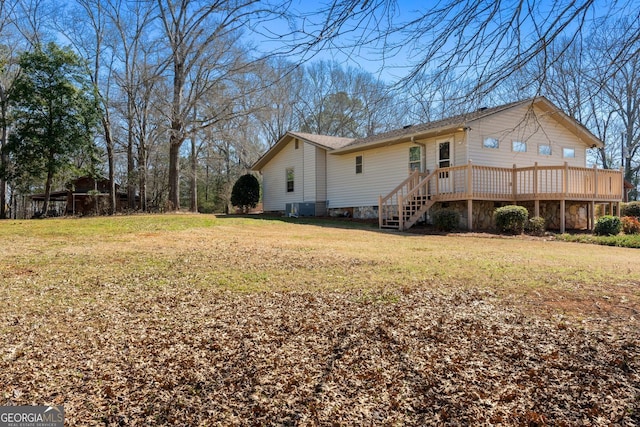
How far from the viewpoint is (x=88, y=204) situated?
29031 millimetres

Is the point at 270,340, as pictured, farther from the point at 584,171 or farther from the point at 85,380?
the point at 584,171

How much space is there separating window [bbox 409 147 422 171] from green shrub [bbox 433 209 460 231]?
3075 millimetres

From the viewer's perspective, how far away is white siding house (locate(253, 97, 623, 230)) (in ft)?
43.7

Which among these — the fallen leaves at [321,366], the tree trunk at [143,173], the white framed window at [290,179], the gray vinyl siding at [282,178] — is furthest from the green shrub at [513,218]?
the tree trunk at [143,173]

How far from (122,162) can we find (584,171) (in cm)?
2927

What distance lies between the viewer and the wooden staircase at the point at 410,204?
1358cm

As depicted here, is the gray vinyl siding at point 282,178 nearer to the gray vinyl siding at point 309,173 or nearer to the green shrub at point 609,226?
the gray vinyl siding at point 309,173

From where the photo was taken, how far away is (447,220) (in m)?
12.8

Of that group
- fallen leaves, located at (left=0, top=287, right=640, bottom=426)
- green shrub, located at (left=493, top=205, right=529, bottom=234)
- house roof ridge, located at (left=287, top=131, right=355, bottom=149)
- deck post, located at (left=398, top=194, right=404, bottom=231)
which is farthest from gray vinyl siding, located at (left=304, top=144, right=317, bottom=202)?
fallen leaves, located at (left=0, top=287, right=640, bottom=426)

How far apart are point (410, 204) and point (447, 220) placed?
160 centimetres

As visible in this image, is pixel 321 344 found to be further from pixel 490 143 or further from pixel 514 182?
pixel 490 143

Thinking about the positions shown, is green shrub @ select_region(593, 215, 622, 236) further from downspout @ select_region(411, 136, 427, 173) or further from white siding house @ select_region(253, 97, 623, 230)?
→ downspout @ select_region(411, 136, 427, 173)

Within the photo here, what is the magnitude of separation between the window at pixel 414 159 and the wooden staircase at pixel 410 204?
2.69 ft

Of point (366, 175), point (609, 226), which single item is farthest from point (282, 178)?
point (609, 226)
